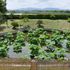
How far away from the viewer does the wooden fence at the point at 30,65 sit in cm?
1414

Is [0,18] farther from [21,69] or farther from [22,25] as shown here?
[21,69]

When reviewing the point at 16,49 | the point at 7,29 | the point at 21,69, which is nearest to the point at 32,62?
the point at 21,69

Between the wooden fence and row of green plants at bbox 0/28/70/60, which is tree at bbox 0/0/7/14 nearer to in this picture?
row of green plants at bbox 0/28/70/60

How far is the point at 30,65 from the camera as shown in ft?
46.5

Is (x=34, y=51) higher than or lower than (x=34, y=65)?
lower

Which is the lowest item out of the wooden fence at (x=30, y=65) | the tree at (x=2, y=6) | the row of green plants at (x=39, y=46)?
the row of green plants at (x=39, y=46)

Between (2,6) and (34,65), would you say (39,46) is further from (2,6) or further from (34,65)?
(2,6)

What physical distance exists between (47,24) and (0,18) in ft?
22.7

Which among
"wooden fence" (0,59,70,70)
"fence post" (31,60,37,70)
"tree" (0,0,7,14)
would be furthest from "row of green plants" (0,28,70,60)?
"tree" (0,0,7,14)

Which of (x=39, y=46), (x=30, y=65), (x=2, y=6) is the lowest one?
(x=39, y=46)

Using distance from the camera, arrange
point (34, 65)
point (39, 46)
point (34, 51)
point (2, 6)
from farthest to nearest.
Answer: point (2, 6)
point (39, 46)
point (34, 51)
point (34, 65)

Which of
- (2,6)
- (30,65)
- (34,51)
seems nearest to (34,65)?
(30,65)

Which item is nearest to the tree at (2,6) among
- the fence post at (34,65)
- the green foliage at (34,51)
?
the green foliage at (34,51)

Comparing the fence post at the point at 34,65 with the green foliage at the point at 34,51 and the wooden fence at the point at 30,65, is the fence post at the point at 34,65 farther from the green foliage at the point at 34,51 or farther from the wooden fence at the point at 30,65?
the green foliage at the point at 34,51
